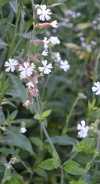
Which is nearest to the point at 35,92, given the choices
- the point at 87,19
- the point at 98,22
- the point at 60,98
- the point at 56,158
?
the point at 56,158

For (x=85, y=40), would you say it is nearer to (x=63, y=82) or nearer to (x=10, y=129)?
(x=63, y=82)

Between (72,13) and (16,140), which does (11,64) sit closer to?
(16,140)

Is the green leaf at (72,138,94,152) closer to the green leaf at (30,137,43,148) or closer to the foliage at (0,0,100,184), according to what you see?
the foliage at (0,0,100,184)

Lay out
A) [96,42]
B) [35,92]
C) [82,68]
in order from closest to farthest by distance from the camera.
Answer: [35,92] → [82,68] → [96,42]

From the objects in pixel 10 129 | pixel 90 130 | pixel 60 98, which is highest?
pixel 60 98

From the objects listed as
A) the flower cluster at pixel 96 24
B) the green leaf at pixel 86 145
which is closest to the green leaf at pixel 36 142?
the green leaf at pixel 86 145

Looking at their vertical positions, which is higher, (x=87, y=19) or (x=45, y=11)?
(x=87, y=19)

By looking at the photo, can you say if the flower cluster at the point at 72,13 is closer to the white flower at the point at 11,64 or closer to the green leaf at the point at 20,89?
the green leaf at the point at 20,89

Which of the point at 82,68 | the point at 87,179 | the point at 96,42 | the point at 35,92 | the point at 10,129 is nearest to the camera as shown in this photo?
the point at 35,92

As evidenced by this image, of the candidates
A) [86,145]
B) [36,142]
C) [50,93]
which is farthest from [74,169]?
[50,93]

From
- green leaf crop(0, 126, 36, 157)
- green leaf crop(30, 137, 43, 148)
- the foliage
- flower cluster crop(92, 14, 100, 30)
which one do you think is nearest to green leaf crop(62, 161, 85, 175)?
the foliage

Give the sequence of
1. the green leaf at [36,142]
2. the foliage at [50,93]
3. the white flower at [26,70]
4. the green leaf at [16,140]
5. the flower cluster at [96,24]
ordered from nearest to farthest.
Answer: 1. the white flower at [26,70]
2. the foliage at [50,93]
3. the green leaf at [16,140]
4. the green leaf at [36,142]
5. the flower cluster at [96,24]
